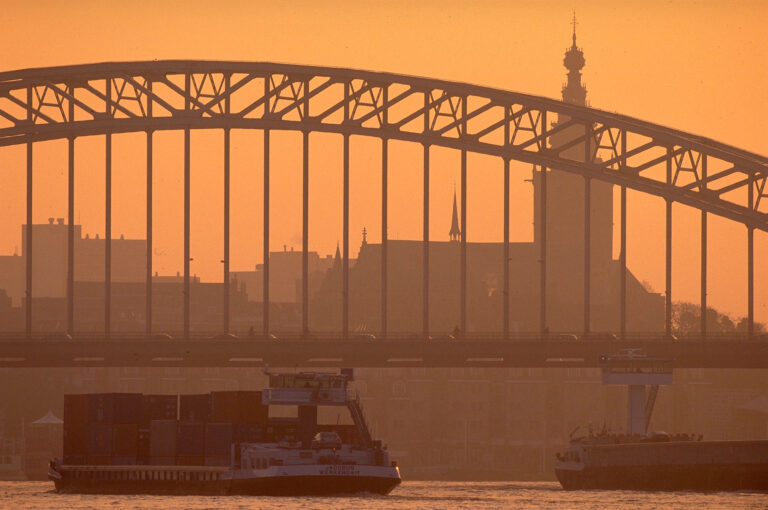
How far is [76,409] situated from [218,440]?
715 centimetres

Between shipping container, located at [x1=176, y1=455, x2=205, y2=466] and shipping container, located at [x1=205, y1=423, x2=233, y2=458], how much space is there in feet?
1.76

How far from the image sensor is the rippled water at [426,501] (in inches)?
3762

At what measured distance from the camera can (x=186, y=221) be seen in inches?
5108

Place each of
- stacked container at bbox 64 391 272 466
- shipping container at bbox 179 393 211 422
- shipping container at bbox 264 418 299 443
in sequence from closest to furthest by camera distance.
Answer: shipping container at bbox 264 418 299 443 < stacked container at bbox 64 391 272 466 < shipping container at bbox 179 393 211 422

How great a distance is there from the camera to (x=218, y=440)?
108562mm

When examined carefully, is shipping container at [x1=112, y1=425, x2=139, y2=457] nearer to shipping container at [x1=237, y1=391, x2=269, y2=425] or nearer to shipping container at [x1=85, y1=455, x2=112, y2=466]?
shipping container at [x1=85, y1=455, x2=112, y2=466]

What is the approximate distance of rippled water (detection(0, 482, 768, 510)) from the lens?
9556 cm

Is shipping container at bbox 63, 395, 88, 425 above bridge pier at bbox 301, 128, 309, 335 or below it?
below

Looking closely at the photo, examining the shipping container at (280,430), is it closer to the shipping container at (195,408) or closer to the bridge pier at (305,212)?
the shipping container at (195,408)

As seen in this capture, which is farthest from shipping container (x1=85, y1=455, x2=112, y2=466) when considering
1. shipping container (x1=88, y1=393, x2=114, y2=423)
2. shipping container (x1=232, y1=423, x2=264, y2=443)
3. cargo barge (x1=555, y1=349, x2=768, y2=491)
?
cargo barge (x1=555, y1=349, x2=768, y2=491)

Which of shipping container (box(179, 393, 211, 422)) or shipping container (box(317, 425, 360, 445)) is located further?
shipping container (box(179, 393, 211, 422))

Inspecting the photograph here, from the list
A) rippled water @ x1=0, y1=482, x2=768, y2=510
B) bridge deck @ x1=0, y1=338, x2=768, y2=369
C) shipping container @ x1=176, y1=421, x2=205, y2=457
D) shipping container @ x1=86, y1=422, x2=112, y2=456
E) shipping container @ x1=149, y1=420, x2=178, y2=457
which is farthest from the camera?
bridge deck @ x1=0, y1=338, x2=768, y2=369

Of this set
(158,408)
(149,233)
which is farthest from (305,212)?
(158,408)

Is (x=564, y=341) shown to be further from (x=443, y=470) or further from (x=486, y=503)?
(x=443, y=470)
